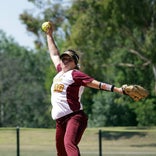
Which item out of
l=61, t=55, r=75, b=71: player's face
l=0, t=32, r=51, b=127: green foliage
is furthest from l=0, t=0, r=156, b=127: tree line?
l=61, t=55, r=75, b=71: player's face

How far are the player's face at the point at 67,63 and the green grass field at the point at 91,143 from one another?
35.0 feet

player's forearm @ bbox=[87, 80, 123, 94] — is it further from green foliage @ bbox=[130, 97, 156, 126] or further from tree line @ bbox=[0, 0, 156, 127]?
green foliage @ bbox=[130, 97, 156, 126]

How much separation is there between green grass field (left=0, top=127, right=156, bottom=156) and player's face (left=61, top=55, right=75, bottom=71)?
35.0ft

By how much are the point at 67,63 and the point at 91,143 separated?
38.2 feet

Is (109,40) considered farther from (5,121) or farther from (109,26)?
(5,121)

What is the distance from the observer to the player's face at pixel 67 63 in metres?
7.14

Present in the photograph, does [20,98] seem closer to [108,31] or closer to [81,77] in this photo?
[108,31]

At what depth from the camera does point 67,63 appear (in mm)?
7191

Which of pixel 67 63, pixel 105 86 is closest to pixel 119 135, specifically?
pixel 67 63

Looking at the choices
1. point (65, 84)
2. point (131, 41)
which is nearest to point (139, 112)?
point (131, 41)

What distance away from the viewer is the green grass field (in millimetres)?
18203

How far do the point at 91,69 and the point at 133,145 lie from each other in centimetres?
1693

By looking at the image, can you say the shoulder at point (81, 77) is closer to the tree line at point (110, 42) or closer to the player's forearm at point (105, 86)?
the player's forearm at point (105, 86)

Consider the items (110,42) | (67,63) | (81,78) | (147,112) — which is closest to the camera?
(81,78)
